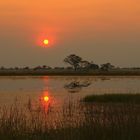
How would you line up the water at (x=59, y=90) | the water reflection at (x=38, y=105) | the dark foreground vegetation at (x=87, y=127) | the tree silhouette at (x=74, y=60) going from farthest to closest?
the tree silhouette at (x=74, y=60)
the water at (x=59, y=90)
the water reflection at (x=38, y=105)
the dark foreground vegetation at (x=87, y=127)

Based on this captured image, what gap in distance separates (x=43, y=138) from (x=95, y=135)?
110cm

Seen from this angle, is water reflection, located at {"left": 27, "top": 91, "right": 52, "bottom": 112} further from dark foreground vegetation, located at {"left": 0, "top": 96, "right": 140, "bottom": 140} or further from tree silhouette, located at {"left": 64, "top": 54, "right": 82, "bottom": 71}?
tree silhouette, located at {"left": 64, "top": 54, "right": 82, "bottom": 71}

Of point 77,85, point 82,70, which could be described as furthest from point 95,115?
point 82,70

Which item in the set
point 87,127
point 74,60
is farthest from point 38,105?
point 74,60

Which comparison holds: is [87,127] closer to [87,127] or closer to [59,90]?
[87,127]

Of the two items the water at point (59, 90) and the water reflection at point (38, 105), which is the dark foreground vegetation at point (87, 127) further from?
the water at point (59, 90)

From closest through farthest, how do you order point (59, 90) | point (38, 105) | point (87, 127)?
point (87, 127) → point (38, 105) → point (59, 90)

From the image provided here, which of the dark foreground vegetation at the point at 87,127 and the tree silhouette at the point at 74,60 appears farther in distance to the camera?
the tree silhouette at the point at 74,60

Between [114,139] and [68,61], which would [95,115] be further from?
[68,61]

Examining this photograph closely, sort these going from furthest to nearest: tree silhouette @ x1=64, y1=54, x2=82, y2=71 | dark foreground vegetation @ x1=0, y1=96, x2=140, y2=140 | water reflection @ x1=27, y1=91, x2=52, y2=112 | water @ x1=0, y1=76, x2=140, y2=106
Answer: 1. tree silhouette @ x1=64, y1=54, x2=82, y2=71
2. water @ x1=0, y1=76, x2=140, y2=106
3. water reflection @ x1=27, y1=91, x2=52, y2=112
4. dark foreground vegetation @ x1=0, y1=96, x2=140, y2=140

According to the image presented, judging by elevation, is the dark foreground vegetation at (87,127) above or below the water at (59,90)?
above

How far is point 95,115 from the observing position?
1216 cm

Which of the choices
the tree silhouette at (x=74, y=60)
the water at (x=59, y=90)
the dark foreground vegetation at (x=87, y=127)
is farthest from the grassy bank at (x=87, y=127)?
the tree silhouette at (x=74, y=60)

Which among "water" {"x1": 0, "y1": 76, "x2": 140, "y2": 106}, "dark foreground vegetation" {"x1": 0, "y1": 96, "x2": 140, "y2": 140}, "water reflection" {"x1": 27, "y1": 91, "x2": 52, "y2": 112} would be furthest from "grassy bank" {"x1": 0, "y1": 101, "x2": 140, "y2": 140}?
"water" {"x1": 0, "y1": 76, "x2": 140, "y2": 106}
